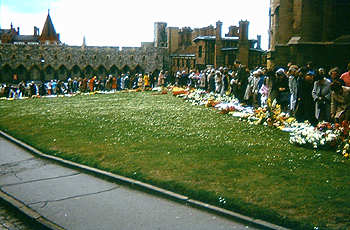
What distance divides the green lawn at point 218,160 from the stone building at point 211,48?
39.1m

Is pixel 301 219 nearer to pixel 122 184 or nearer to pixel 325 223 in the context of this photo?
pixel 325 223

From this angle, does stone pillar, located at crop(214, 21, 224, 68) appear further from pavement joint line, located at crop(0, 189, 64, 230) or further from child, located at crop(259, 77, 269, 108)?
pavement joint line, located at crop(0, 189, 64, 230)

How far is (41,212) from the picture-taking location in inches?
265

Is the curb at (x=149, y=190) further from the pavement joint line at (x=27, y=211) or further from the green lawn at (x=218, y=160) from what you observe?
the green lawn at (x=218, y=160)

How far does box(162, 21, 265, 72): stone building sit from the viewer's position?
5316 cm

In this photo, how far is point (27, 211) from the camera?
6.77 metres

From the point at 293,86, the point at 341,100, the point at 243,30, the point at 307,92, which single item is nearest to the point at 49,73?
the point at 243,30

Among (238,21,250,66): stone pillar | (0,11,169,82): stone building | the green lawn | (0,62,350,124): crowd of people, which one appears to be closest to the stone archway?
(0,11,169,82): stone building

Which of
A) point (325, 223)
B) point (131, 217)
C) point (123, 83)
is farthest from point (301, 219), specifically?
point (123, 83)

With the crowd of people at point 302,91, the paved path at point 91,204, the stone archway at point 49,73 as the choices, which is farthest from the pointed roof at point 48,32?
the paved path at point 91,204

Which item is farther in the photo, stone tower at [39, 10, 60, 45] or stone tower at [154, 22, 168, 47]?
stone tower at [39, 10, 60, 45]

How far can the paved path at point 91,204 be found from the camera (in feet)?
20.0

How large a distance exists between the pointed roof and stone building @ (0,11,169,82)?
29718 millimetres

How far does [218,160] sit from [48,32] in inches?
4151
